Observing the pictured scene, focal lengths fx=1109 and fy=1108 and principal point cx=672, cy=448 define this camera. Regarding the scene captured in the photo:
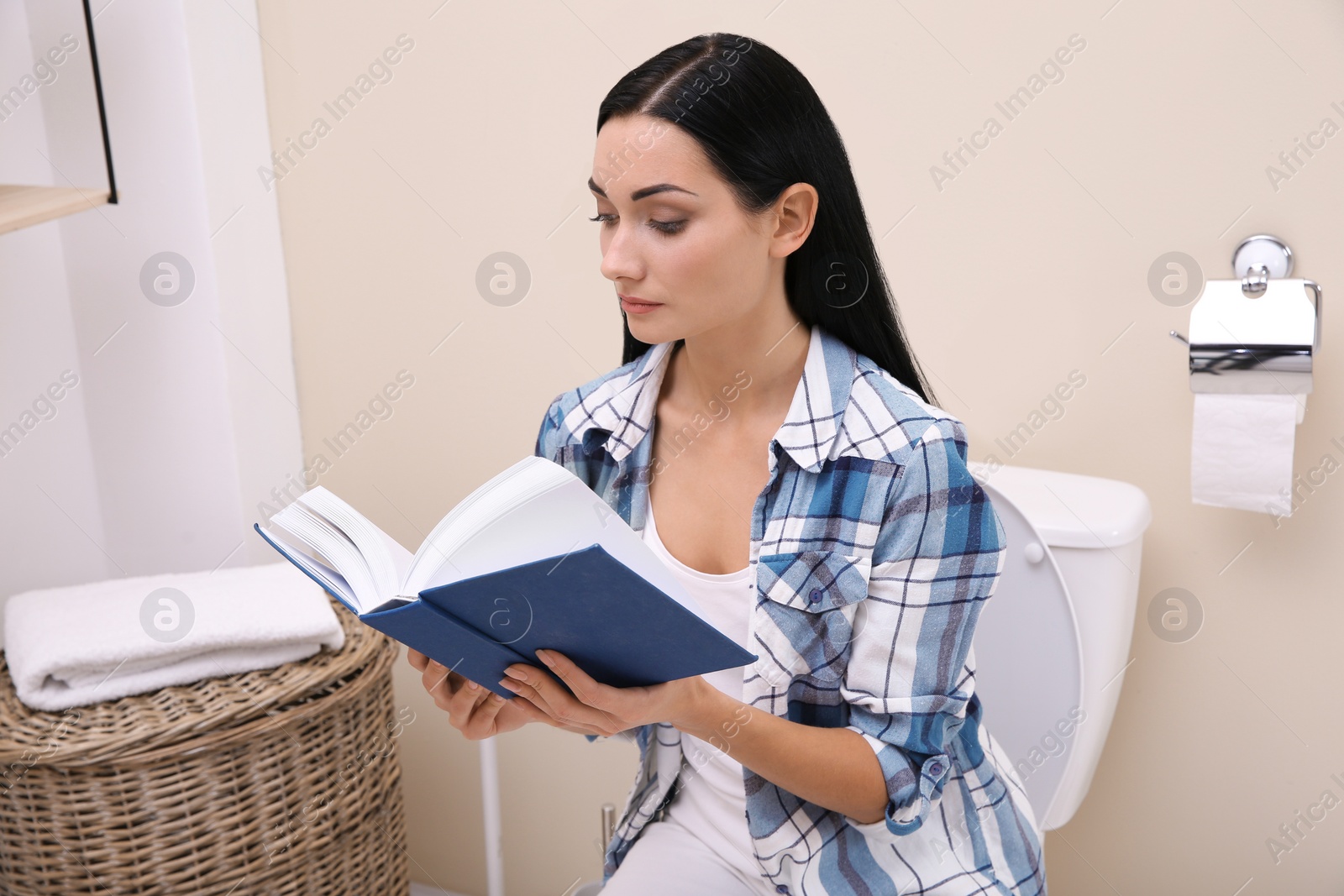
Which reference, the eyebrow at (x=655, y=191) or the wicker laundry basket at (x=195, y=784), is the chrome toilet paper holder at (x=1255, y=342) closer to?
the eyebrow at (x=655, y=191)

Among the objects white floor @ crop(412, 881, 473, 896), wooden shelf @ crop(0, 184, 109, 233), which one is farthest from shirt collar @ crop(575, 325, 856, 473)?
white floor @ crop(412, 881, 473, 896)

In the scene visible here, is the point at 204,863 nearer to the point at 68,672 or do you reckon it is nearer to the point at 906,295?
the point at 68,672

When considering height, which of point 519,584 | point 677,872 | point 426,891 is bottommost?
point 426,891

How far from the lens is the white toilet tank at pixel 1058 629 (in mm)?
1066

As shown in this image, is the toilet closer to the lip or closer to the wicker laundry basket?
the lip

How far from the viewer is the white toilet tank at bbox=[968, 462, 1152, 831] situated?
42.0 inches

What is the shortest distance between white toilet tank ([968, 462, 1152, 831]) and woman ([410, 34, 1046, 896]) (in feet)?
0.46

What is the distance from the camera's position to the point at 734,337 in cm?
95

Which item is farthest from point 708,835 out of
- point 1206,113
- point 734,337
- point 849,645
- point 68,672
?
point 1206,113

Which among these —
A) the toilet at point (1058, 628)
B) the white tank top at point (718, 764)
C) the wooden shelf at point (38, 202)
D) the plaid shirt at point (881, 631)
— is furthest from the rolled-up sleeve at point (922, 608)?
the wooden shelf at point (38, 202)

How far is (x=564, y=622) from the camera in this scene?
25.2 inches

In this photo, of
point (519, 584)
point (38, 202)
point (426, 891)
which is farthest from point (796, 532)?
point (426, 891)

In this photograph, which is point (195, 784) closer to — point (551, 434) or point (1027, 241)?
point (551, 434)

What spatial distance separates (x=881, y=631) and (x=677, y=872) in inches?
11.4
